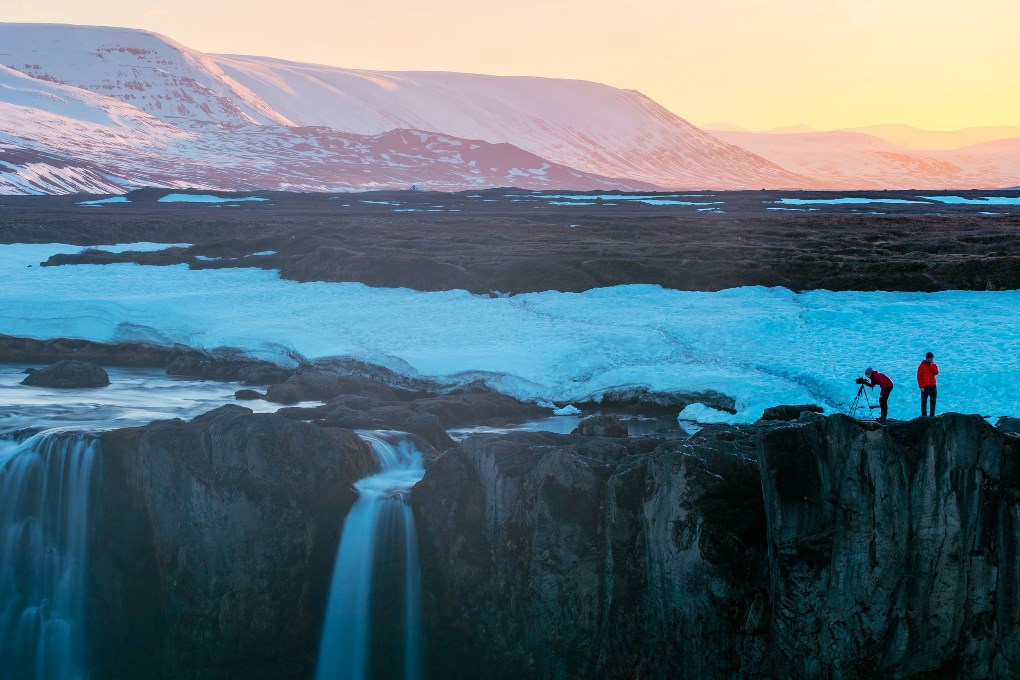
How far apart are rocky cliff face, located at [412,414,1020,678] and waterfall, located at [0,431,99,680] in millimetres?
8026

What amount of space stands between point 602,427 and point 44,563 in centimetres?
1114

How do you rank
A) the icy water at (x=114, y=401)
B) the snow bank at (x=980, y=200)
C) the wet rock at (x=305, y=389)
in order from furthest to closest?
the snow bank at (x=980, y=200) < the wet rock at (x=305, y=389) < the icy water at (x=114, y=401)

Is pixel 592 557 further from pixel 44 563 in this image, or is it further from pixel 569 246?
pixel 569 246

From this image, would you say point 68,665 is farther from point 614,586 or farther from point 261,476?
point 614,586

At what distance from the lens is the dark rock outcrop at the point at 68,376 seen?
92.1 ft

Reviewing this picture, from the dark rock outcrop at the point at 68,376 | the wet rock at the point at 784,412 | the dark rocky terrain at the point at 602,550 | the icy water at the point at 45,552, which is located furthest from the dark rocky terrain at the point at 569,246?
the icy water at the point at 45,552

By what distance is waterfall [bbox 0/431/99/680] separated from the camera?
17.9 m

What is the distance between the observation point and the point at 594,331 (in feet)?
107

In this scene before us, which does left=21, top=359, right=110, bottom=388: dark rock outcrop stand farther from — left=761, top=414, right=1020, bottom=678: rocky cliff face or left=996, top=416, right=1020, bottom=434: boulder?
left=996, top=416, right=1020, bottom=434: boulder

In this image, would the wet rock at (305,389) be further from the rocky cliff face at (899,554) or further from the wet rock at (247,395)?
the rocky cliff face at (899,554)

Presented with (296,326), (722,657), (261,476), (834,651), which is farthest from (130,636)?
(296,326)

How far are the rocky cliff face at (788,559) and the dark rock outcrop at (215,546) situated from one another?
412cm

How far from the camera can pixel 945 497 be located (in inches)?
573

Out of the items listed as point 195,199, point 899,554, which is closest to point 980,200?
point 195,199
